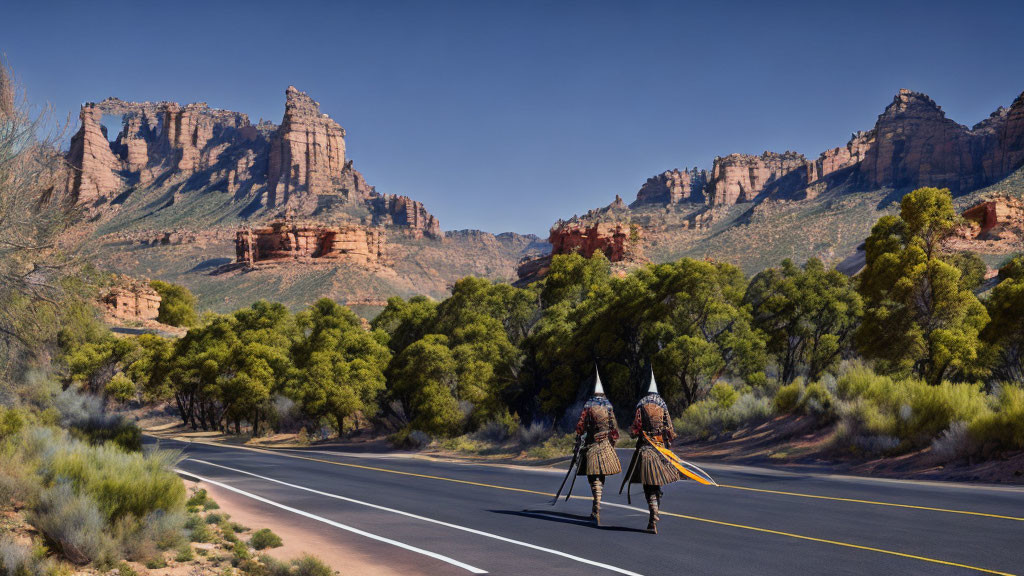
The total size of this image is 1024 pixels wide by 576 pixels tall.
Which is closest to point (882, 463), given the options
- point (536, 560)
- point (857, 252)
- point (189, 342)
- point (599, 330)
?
point (536, 560)

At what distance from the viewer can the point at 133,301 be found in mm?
85375

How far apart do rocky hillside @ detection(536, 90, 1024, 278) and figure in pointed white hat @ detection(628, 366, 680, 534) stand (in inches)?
2752

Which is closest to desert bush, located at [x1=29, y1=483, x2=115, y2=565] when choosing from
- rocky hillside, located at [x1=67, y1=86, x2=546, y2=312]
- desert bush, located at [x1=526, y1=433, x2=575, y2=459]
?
desert bush, located at [x1=526, y1=433, x2=575, y2=459]

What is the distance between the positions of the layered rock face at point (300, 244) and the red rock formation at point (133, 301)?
44.0 meters

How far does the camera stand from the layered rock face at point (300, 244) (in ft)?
444

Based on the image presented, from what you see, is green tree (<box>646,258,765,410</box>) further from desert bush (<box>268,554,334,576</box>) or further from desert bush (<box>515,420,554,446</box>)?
desert bush (<box>268,554,334,576</box>)

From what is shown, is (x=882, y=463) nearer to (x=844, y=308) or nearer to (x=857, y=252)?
(x=844, y=308)

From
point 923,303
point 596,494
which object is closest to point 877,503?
point 596,494

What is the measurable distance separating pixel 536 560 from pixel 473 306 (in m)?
32.1

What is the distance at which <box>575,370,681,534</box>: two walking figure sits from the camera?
9.24 metres

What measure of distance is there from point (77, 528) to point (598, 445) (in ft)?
21.4

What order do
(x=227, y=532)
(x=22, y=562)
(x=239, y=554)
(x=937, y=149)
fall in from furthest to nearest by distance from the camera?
(x=937, y=149) → (x=227, y=532) → (x=239, y=554) → (x=22, y=562)

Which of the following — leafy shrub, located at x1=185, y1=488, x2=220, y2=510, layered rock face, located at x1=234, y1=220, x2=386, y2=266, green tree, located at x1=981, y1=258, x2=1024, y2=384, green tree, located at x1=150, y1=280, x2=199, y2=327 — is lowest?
leafy shrub, located at x1=185, y1=488, x2=220, y2=510

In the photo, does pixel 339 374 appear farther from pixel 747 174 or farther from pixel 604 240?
pixel 747 174
